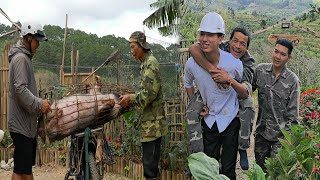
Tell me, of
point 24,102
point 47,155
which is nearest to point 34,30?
point 24,102

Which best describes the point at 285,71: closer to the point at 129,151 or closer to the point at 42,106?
the point at 42,106

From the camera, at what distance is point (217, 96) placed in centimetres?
340

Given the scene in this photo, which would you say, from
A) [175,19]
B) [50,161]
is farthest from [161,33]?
[50,161]

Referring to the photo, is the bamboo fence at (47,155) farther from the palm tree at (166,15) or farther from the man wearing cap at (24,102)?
the palm tree at (166,15)

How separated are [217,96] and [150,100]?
0.97 meters

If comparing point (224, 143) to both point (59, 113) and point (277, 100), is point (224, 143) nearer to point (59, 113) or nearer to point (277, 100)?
point (277, 100)

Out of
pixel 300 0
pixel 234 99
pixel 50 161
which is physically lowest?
pixel 50 161

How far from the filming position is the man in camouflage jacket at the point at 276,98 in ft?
11.8

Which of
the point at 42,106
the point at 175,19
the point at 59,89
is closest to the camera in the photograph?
the point at 42,106

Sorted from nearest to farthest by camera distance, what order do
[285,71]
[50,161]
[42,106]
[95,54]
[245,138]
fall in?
1. [245,138]
2. [285,71]
3. [42,106]
4. [50,161]
5. [95,54]

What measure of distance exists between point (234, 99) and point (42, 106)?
1.62 m

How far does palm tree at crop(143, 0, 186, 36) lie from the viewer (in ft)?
49.2

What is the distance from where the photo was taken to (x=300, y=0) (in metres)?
95.8

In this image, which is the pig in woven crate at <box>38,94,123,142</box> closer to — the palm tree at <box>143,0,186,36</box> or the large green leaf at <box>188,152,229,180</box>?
the large green leaf at <box>188,152,229,180</box>
